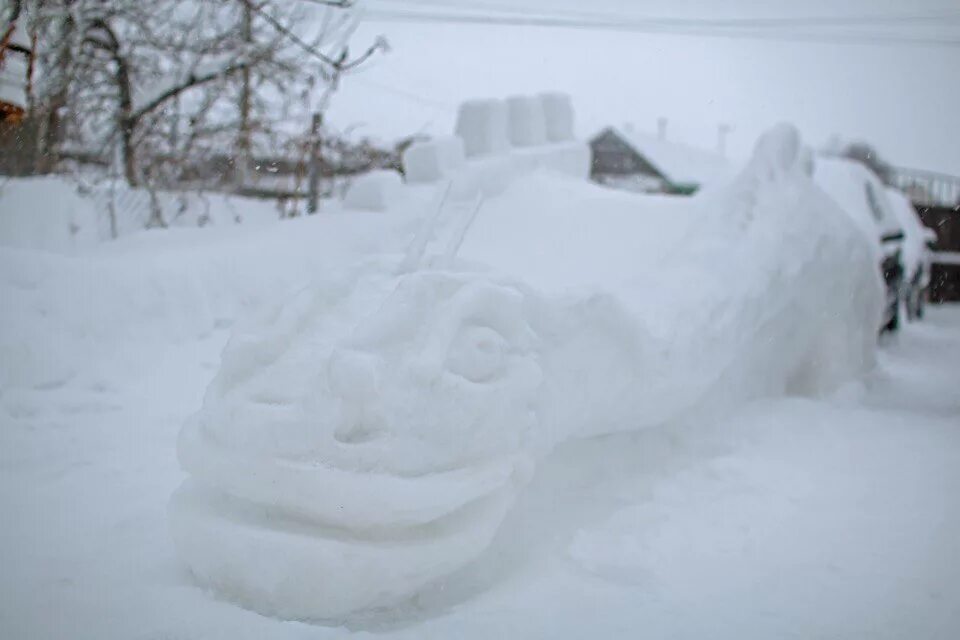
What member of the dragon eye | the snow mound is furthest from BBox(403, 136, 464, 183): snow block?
the dragon eye

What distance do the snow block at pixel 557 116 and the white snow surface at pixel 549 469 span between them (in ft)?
14.4

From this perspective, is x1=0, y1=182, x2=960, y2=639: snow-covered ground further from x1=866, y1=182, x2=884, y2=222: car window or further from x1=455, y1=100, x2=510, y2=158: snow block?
x1=455, y1=100, x2=510, y2=158: snow block

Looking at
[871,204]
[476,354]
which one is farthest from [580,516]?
[871,204]

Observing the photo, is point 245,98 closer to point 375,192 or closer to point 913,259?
point 375,192

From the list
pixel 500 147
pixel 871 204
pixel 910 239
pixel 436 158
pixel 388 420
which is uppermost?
pixel 500 147

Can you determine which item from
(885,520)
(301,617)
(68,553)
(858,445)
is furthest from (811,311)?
(68,553)

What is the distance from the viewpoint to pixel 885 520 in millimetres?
3160

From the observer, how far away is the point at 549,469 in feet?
11.0

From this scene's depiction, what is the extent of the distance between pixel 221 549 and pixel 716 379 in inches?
101

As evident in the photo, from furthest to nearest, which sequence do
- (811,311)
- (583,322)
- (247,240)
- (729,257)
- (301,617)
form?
(247,240)
(811,311)
(729,257)
(583,322)
(301,617)

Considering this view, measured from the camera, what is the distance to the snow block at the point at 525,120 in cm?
908

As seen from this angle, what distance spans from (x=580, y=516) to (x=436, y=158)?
235 inches

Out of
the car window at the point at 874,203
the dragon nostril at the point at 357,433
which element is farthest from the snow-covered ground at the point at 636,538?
the car window at the point at 874,203

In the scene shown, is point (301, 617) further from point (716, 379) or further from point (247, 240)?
point (247, 240)
